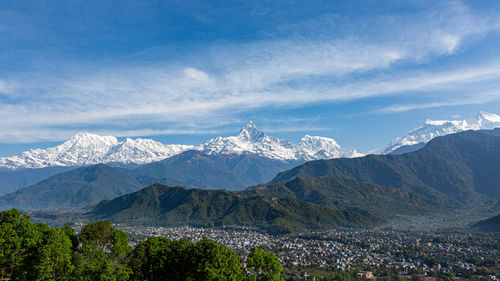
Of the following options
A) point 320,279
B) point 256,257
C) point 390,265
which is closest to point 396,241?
point 390,265

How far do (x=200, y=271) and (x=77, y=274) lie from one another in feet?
58.8

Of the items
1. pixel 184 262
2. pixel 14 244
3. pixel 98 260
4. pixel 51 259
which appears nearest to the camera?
pixel 14 244

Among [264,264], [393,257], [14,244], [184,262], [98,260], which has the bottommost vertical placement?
[393,257]

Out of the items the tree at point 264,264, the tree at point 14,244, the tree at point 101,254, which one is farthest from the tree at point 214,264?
the tree at point 14,244

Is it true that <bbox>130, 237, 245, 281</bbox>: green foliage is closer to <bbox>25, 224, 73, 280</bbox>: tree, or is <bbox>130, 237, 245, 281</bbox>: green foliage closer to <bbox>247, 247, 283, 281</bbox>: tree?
<bbox>247, 247, 283, 281</bbox>: tree

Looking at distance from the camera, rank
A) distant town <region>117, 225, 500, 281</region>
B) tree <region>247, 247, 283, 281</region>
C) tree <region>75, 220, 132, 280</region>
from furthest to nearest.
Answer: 1. distant town <region>117, 225, 500, 281</region>
2. tree <region>247, 247, 283, 281</region>
3. tree <region>75, 220, 132, 280</region>

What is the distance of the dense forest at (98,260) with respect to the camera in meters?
43.3

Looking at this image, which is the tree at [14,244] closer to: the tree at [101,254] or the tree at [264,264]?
the tree at [101,254]

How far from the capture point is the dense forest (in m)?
43.3

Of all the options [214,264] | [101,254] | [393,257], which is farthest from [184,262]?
[393,257]

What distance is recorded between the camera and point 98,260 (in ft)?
156

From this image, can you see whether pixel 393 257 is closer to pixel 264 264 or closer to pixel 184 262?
pixel 264 264

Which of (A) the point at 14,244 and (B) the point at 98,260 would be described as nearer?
(A) the point at 14,244

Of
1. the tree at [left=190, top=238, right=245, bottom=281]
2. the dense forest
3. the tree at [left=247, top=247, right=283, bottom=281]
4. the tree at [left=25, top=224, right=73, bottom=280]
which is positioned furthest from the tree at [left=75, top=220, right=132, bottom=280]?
the tree at [left=247, top=247, right=283, bottom=281]
